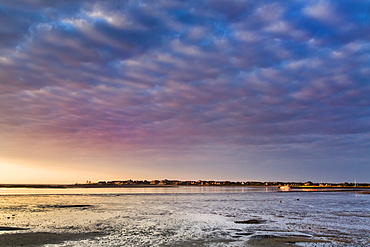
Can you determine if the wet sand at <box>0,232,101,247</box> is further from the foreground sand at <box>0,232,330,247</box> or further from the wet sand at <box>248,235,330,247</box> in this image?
the wet sand at <box>248,235,330,247</box>

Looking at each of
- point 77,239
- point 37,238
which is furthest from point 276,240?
point 37,238

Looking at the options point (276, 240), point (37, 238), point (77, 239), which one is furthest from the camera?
point (37, 238)

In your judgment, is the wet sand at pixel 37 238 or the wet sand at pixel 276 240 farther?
the wet sand at pixel 37 238

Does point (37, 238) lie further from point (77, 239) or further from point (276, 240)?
point (276, 240)

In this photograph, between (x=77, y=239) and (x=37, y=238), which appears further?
(x=37, y=238)

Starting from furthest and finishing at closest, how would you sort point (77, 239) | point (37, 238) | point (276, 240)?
1. point (37, 238)
2. point (77, 239)
3. point (276, 240)

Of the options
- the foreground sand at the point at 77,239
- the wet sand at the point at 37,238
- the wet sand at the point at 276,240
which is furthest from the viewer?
the wet sand at the point at 37,238

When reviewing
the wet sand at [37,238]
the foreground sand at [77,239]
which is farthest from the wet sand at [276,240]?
the wet sand at [37,238]

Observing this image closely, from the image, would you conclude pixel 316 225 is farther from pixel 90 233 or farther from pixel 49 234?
pixel 49 234

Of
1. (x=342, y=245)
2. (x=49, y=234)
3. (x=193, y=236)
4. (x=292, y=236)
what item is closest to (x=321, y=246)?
(x=342, y=245)

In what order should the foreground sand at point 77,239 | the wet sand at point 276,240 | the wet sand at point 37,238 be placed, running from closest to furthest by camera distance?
1. the wet sand at point 276,240
2. the foreground sand at point 77,239
3. the wet sand at point 37,238

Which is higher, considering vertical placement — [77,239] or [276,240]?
[276,240]

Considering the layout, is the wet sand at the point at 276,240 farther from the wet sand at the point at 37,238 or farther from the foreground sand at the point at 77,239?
the wet sand at the point at 37,238

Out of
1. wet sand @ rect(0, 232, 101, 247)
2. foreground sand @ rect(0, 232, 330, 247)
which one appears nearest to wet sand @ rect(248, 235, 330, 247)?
foreground sand @ rect(0, 232, 330, 247)
